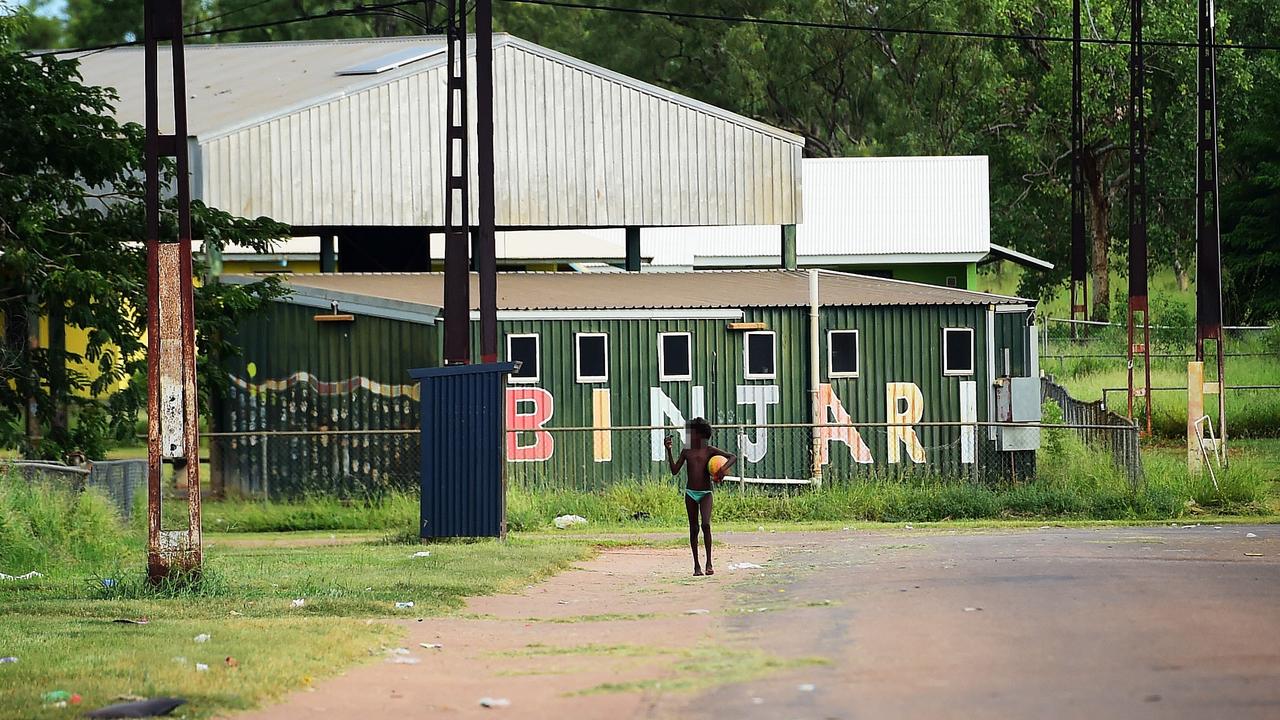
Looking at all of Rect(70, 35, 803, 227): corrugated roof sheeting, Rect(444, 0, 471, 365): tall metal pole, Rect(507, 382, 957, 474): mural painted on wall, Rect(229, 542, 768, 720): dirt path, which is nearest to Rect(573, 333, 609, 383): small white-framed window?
Rect(507, 382, 957, 474): mural painted on wall

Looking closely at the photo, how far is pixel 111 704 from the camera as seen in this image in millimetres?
9633

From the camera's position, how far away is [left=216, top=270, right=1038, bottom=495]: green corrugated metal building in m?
28.9

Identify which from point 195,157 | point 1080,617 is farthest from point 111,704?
point 195,157

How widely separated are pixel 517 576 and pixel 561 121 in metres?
22.0

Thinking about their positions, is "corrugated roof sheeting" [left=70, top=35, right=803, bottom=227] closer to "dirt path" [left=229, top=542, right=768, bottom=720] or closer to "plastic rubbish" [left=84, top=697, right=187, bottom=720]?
"dirt path" [left=229, top=542, right=768, bottom=720]

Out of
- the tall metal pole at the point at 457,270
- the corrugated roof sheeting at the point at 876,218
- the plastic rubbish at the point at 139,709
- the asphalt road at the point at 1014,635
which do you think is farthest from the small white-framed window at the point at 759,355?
the corrugated roof sheeting at the point at 876,218

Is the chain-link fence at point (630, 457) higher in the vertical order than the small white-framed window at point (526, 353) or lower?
lower

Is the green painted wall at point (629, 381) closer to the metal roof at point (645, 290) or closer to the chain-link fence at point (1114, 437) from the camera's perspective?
the metal roof at point (645, 290)

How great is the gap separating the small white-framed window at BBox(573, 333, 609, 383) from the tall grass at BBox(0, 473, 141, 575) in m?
10.1

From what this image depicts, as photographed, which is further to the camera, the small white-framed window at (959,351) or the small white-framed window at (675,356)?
the small white-framed window at (959,351)

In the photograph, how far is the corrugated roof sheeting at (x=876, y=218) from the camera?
5309cm

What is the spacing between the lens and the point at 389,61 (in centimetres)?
4119

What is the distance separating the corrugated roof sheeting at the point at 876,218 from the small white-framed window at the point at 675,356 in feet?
74.3

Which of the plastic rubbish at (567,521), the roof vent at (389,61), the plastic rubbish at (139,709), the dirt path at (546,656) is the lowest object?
the plastic rubbish at (567,521)
